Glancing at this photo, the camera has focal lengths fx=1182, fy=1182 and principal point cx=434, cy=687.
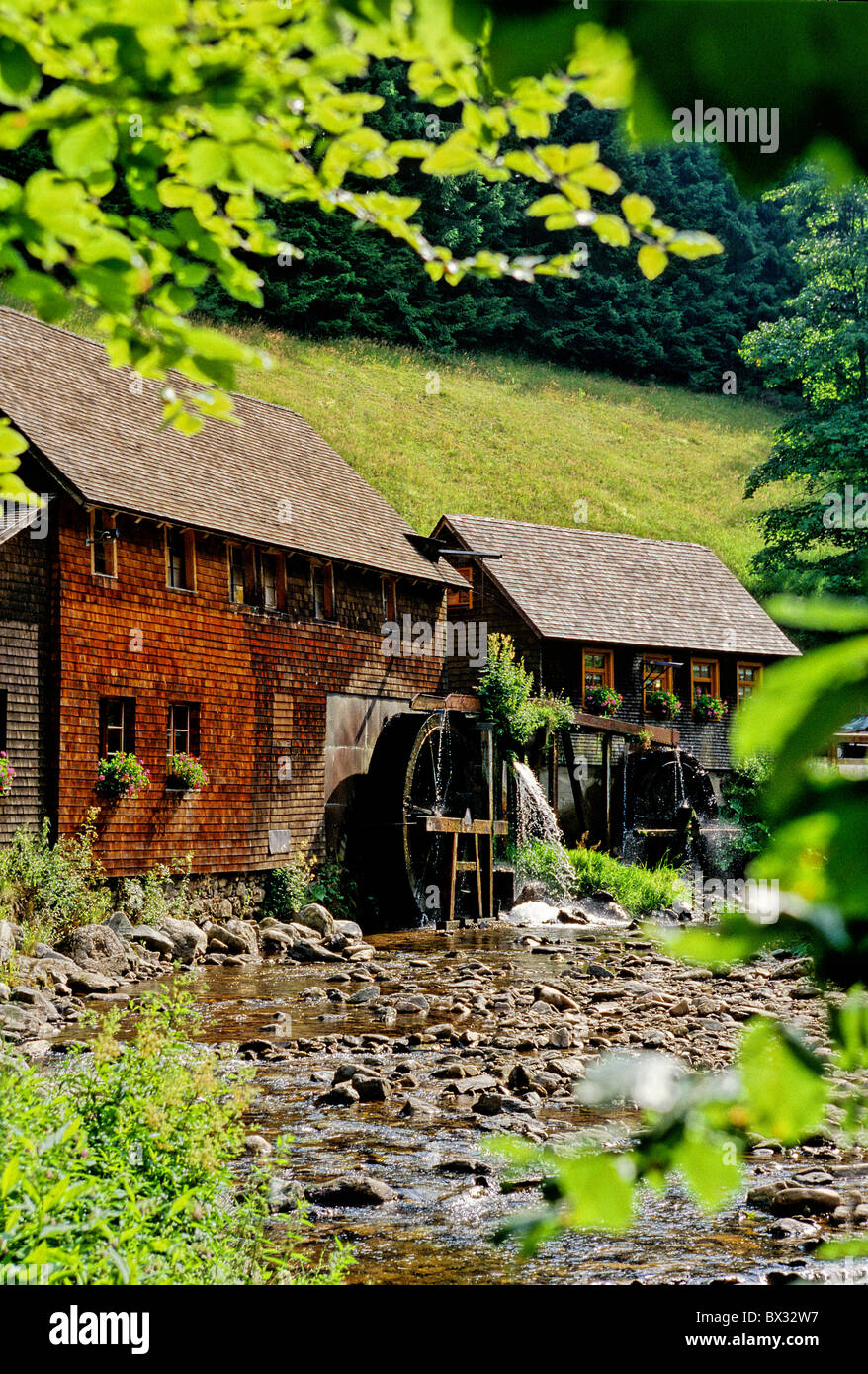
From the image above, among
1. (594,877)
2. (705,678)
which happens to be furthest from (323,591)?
(705,678)

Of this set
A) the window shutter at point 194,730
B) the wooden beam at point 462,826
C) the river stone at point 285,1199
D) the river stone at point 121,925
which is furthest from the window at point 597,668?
the river stone at point 285,1199

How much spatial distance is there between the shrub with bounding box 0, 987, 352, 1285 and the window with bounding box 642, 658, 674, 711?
24383 millimetres

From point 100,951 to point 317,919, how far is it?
4.63 meters

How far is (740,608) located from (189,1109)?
28.9 meters

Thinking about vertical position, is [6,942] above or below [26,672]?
below

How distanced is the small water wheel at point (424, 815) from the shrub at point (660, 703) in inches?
296

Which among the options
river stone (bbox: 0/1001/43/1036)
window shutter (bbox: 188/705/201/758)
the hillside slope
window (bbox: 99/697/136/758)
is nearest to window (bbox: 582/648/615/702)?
window shutter (bbox: 188/705/201/758)

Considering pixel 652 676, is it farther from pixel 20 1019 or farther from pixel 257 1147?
pixel 257 1147

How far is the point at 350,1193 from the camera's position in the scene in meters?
5.94

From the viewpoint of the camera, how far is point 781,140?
874 mm

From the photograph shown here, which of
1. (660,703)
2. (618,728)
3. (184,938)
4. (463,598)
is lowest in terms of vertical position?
(184,938)

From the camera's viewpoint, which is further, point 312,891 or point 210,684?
point 312,891

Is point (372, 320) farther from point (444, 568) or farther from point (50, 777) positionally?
point (50, 777)
